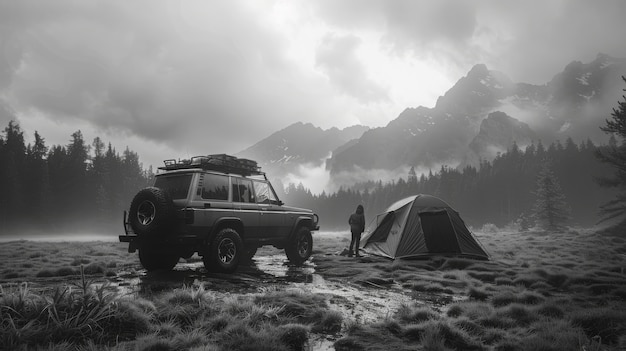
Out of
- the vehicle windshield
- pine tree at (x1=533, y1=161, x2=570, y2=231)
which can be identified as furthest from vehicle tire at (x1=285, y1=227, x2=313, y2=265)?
→ pine tree at (x1=533, y1=161, x2=570, y2=231)

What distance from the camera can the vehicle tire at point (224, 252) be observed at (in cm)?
834

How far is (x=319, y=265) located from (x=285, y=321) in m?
7.27

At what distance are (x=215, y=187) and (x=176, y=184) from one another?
0.99 metres

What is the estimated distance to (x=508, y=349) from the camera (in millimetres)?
4027

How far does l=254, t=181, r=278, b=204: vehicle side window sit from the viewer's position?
413 inches

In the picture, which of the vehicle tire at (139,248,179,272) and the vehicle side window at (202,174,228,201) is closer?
the vehicle side window at (202,174,228,201)

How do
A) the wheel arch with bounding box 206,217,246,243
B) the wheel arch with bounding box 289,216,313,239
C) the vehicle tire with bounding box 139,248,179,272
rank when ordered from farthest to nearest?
1. the wheel arch with bounding box 289,216,313,239
2. the vehicle tire with bounding box 139,248,179,272
3. the wheel arch with bounding box 206,217,246,243

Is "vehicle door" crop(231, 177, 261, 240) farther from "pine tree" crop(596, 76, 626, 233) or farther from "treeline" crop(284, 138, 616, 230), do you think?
"treeline" crop(284, 138, 616, 230)

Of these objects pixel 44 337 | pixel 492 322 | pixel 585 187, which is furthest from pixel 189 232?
pixel 585 187

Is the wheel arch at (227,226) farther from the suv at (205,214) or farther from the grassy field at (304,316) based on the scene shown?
the grassy field at (304,316)

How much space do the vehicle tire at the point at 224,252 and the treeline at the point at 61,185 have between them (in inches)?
2539

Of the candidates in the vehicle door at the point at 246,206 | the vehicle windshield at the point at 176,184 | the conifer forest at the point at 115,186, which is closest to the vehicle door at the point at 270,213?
the vehicle door at the point at 246,206

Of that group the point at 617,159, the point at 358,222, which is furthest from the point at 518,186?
the point at 358,222

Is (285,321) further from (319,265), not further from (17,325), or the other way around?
(319,265)
